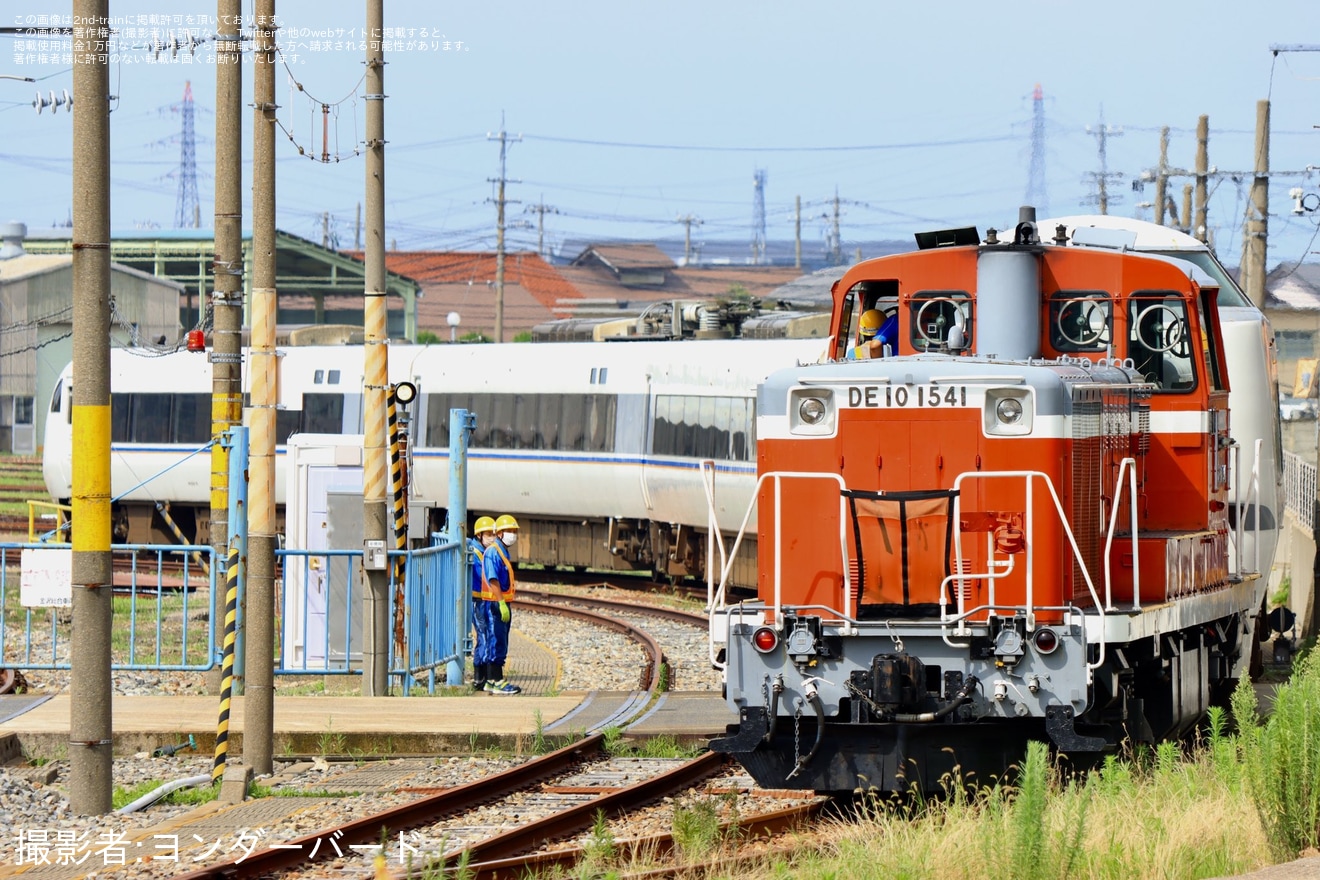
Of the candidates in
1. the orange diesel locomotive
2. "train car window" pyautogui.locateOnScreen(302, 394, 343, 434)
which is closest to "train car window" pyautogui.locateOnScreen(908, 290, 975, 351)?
the orange diesel locomotive

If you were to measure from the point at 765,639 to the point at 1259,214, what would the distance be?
2311 centimetres

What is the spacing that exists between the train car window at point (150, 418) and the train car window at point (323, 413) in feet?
9.27

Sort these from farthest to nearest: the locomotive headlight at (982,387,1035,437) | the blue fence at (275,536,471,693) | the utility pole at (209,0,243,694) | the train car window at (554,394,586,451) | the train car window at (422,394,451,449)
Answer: the train car window at (422,394,451,449) < the train car window at (554,394,586,451) < the blue fence at (275,536,471,693) < the utility pole at (209,0,243,694) < the locomotive headlight at (982,387,1035,437)

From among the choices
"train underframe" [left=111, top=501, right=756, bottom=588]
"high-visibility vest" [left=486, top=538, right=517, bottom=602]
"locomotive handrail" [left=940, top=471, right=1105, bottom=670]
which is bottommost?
"train underframe" [left=111, top=501, right=756, bottom=588]

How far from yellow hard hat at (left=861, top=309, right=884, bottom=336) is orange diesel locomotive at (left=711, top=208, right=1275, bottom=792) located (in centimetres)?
12

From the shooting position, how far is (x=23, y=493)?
41.3 m

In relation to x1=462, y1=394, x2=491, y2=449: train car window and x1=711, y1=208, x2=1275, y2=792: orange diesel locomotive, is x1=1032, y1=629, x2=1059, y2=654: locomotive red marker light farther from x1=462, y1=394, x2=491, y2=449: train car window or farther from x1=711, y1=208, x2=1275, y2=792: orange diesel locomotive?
x1=462, y1=394, x2=491, y2=449: train car window

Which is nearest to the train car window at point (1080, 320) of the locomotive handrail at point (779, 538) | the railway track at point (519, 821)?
the locomotive handrail at point (779, 538)

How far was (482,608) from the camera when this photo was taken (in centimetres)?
1569

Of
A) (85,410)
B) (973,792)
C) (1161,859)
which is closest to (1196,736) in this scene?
(973,792)

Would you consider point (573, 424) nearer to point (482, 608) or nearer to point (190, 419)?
point (190, 419)

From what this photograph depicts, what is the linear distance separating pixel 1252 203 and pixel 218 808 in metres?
23.7

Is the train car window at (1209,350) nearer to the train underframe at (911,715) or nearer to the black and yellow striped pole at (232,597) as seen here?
the train underframe at (911,715)

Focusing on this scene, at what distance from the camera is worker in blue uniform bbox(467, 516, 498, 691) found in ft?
51.3
